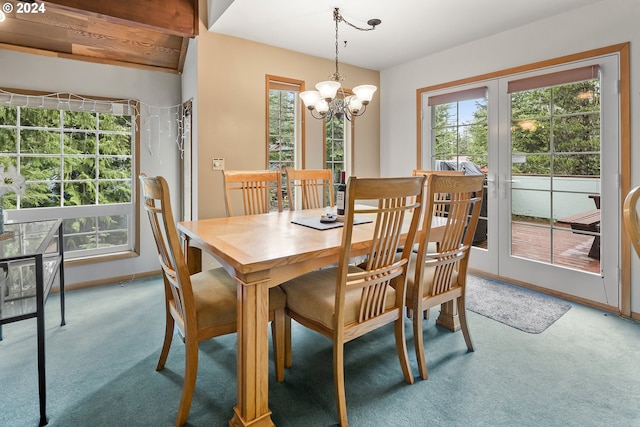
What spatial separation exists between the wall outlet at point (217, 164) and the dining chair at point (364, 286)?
1912 mm

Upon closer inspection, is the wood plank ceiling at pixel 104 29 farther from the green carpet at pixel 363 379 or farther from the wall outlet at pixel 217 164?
the green carpet at pixel 363 379

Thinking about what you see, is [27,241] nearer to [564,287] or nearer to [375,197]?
[375,197]

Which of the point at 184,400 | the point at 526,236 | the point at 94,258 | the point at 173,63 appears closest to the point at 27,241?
the point at 184,400

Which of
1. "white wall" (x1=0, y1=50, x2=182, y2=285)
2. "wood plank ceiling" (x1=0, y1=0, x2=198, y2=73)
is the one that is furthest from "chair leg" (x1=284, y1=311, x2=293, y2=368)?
"wood plank ceiling" (x1=0, y1=0, x2=198, y2=73)

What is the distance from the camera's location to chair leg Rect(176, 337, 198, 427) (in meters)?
1.55

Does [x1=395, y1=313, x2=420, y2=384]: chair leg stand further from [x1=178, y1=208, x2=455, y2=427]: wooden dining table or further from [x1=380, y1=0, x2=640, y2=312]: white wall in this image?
[x1=380, y1=0, x2=640, y2=312]: white wall

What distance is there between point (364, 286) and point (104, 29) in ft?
10.6

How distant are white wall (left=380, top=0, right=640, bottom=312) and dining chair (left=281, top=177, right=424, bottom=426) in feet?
7.23

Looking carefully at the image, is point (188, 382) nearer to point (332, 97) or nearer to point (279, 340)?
point (279, 340)

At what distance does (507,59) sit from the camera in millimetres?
3395

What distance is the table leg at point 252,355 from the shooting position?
146 centimetres

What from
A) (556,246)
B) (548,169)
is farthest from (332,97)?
(556,246)

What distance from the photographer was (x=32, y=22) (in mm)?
2875

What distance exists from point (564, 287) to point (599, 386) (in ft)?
4.80
